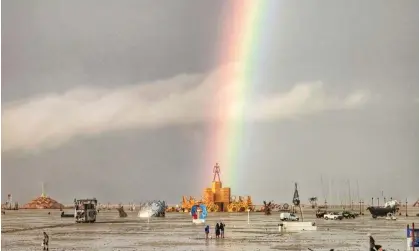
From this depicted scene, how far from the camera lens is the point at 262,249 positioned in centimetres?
4584

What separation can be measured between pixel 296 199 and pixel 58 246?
322 ft

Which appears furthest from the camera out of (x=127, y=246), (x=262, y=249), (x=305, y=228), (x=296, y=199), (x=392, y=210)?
(x=392, y=210)

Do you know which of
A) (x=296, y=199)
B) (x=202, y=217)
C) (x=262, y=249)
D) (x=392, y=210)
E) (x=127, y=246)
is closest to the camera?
(x=262, y=249)

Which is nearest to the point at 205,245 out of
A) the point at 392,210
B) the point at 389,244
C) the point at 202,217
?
the point at 389,244

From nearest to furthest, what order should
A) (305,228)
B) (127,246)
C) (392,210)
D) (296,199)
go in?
1. (127,246)
2. (305,228)
3. (296,199)
4. (392,210)

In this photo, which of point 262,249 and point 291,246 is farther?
point 291,246

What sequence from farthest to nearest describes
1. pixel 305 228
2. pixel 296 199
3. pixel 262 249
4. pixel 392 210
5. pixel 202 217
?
1. pixel 392 210
2. pixel 296 199
3. pixel 202 217
4. pixel 305 228
5. pixel 262 249

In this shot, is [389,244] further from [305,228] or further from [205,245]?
[305,228]

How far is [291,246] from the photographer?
49.2 m

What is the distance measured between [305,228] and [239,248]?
30.6m

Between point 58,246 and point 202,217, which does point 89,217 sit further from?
point 58,246

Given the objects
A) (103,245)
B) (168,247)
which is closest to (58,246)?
(103,245)

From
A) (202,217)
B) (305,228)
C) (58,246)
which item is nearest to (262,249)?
(58,246)

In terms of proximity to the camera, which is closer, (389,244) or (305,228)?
(389,244)
